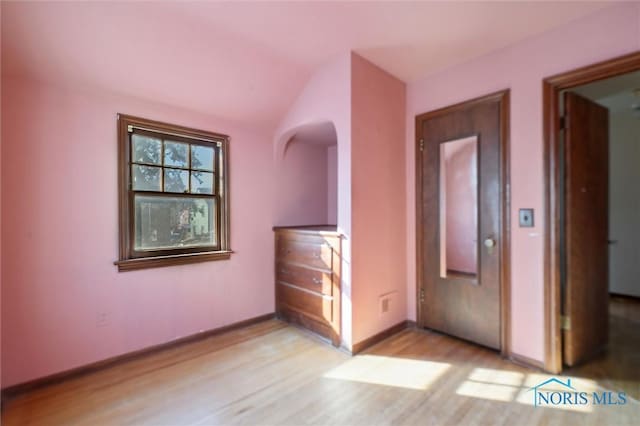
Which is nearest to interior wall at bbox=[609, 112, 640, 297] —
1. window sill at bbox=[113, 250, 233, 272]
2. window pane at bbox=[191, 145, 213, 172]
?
window sill at bbox=[113, 250, 233, 272]

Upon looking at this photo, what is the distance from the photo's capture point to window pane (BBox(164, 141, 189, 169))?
8.91 feet

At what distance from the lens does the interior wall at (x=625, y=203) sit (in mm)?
3955

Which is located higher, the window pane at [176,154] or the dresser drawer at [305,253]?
the window pane at [176,154]

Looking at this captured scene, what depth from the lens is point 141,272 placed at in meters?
2.54

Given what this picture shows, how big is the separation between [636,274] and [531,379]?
10.6ft

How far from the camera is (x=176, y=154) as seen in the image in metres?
2.77

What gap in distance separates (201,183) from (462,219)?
2.52 m

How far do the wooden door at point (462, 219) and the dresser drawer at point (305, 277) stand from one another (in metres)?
1.01

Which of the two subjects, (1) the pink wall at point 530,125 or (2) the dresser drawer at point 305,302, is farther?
(2) the dresser drawer at point 305,302

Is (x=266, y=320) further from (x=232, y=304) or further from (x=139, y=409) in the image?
(x=139, y=409)

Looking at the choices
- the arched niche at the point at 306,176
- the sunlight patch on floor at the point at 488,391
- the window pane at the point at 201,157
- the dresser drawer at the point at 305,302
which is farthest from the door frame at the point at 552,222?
the window pane at the point at 201,157

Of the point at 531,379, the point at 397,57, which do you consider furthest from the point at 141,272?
the point at 531,379

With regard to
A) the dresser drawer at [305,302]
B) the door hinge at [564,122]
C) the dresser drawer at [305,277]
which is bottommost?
the dresser drawer at [305,302]

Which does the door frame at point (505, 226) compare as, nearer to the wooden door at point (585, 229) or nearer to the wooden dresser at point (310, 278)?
the wooden door at point (585, 229)
